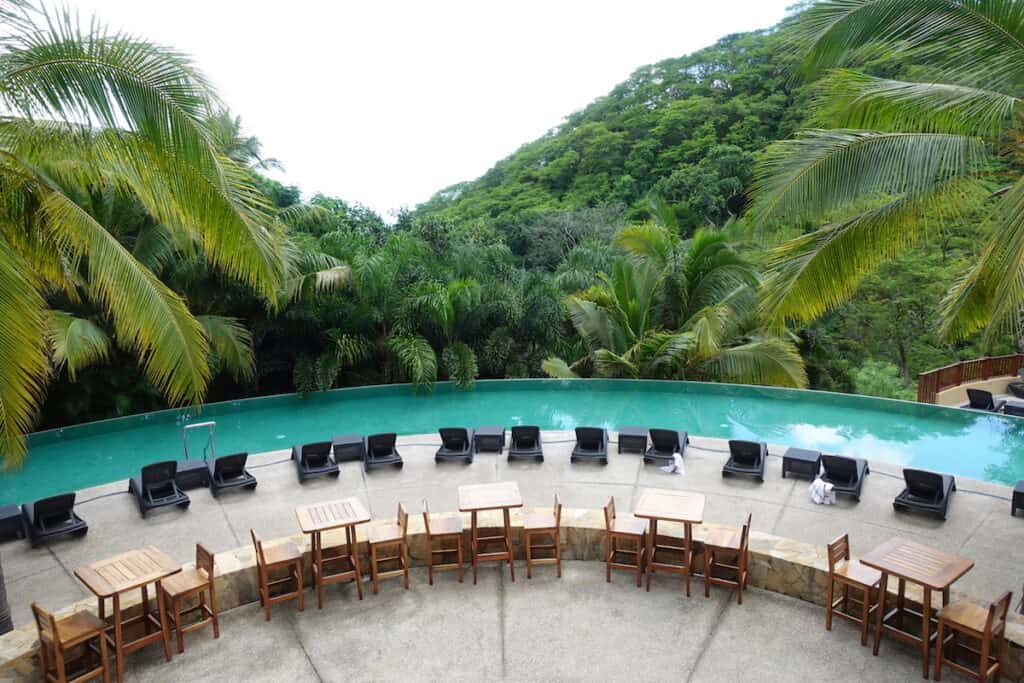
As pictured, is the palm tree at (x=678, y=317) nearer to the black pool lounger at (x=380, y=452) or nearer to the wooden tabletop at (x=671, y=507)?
the black pool lounger at (x=380, y=452)

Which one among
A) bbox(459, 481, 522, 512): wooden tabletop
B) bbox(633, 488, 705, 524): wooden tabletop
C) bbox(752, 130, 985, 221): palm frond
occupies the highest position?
bbox(752, 130, 985, 221): palm frond

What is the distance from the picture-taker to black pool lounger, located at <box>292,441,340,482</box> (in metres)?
10.3

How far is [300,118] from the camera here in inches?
4707

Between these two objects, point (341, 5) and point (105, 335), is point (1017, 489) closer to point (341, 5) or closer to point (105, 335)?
point (105, 335)

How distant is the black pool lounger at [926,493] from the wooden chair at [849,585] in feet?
9.58

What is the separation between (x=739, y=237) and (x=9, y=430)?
52.6 feet

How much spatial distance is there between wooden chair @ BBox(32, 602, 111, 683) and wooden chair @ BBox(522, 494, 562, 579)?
13.5ft

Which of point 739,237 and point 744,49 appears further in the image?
point 744,49

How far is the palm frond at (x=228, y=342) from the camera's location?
573 inches

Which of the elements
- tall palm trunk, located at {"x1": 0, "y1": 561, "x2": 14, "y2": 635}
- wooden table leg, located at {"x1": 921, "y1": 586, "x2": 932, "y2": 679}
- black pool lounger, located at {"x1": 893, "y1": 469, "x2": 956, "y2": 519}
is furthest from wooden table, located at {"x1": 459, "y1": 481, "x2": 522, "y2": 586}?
black pool lounger, located at {"x1": 893, "y1": 469, "x2": 956, "y2": 519}

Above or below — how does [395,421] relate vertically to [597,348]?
below

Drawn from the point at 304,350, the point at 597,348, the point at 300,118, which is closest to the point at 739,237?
the point at 597,348

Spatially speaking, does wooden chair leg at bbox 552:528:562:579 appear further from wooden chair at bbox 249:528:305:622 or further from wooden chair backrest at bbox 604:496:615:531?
wooden chair at bbox 249:528:305:622

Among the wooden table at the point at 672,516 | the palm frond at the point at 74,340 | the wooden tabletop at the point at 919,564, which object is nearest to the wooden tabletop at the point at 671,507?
the wooden table at the point at 672,516
